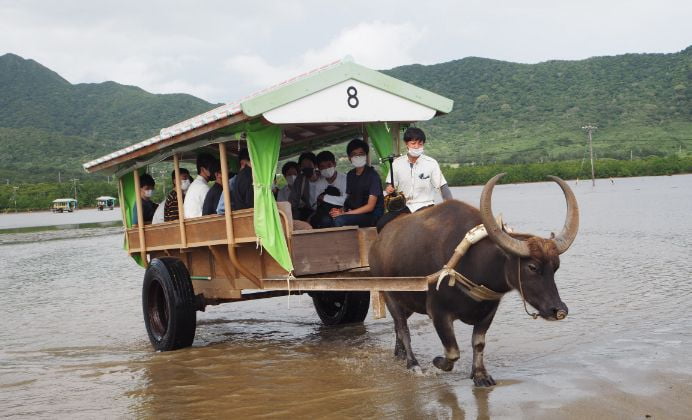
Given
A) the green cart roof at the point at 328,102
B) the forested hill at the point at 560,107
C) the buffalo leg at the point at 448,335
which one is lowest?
the buffalo leg at the point at 448,335

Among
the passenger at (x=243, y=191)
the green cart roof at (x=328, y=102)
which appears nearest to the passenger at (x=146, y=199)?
the green cart roof at (x=328, y=102)

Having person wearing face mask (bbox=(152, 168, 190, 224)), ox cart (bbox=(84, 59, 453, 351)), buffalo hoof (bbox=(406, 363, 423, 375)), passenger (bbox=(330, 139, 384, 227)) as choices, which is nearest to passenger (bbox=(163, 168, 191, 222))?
person wearing face mask (bbox=(152, 168, 190, 224))

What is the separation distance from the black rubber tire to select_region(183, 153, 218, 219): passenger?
1.84 feet

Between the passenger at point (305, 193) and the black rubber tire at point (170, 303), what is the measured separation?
1.38m

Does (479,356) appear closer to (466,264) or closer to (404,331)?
(466,264)

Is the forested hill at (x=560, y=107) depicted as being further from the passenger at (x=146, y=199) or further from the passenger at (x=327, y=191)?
the passenger at (x=327, y=191)

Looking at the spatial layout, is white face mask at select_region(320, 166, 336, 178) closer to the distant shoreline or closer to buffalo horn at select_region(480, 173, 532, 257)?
buffalo horn at select_region(480, 173, 532, 257)

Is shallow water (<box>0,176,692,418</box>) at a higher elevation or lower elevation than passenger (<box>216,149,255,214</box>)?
lower

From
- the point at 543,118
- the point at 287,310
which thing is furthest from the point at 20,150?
the point at 287,310

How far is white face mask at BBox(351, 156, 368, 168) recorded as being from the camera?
7164 mm

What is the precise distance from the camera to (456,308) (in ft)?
18.2

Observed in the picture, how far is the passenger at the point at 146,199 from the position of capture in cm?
927

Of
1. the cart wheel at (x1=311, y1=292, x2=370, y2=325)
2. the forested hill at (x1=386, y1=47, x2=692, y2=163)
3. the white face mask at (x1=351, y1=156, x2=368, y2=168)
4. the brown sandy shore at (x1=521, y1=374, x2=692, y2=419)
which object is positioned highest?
the forested hill at (x1=386, y1=47, x2=692, y2=163)

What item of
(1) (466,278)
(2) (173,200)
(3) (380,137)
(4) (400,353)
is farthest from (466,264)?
(2) (173,200)
